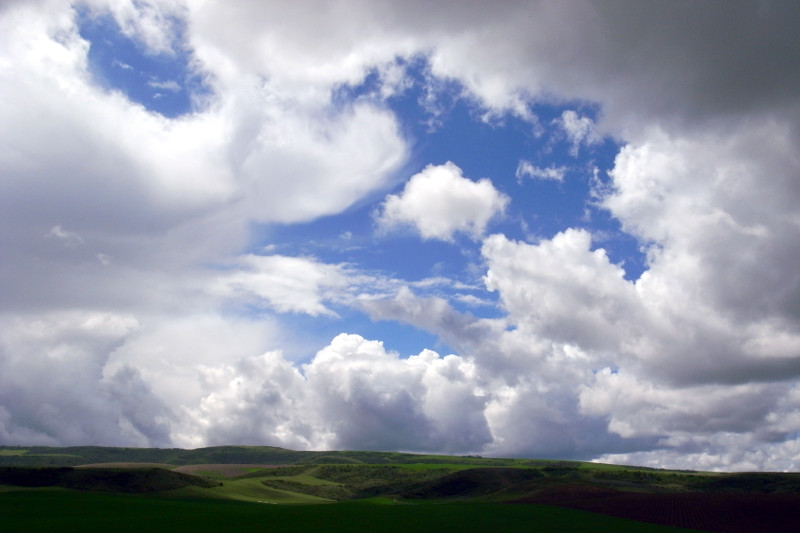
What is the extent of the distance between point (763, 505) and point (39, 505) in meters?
96.6

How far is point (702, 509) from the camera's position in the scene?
83.2 metres

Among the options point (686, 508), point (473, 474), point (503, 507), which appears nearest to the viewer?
point (686, 508)

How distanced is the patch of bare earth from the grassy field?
5691mm

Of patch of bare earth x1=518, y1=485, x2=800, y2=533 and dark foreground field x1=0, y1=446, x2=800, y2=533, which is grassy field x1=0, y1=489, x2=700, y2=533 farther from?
patch of bare earth x1=518, y1=485, x2=800, y2=533

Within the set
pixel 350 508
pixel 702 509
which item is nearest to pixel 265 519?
pixel 350 508

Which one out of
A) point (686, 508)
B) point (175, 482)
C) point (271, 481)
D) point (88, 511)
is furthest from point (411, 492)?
point (88, 511)

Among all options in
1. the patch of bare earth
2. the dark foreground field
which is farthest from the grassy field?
the patch of bare earth

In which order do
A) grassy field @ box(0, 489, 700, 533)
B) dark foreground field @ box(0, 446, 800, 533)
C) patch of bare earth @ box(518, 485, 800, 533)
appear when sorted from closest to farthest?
grassy field @ box(0, 489, 700, 533), dark foreground field @ box(0, 446, 800, 533), patch of bare earth @ box(518, 485, 800, 533)

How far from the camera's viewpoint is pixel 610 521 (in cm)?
7206

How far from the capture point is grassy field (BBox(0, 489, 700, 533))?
61209 millimetres

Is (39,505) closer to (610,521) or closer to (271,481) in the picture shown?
(610,521)

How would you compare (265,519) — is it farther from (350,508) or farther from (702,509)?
(702,509)

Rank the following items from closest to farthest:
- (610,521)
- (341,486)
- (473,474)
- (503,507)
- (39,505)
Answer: (610,521), (39,505), (503,507), (473,474), (341,486)

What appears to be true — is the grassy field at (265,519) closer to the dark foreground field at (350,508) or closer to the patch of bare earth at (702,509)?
the dark foreground field at (350,508)
